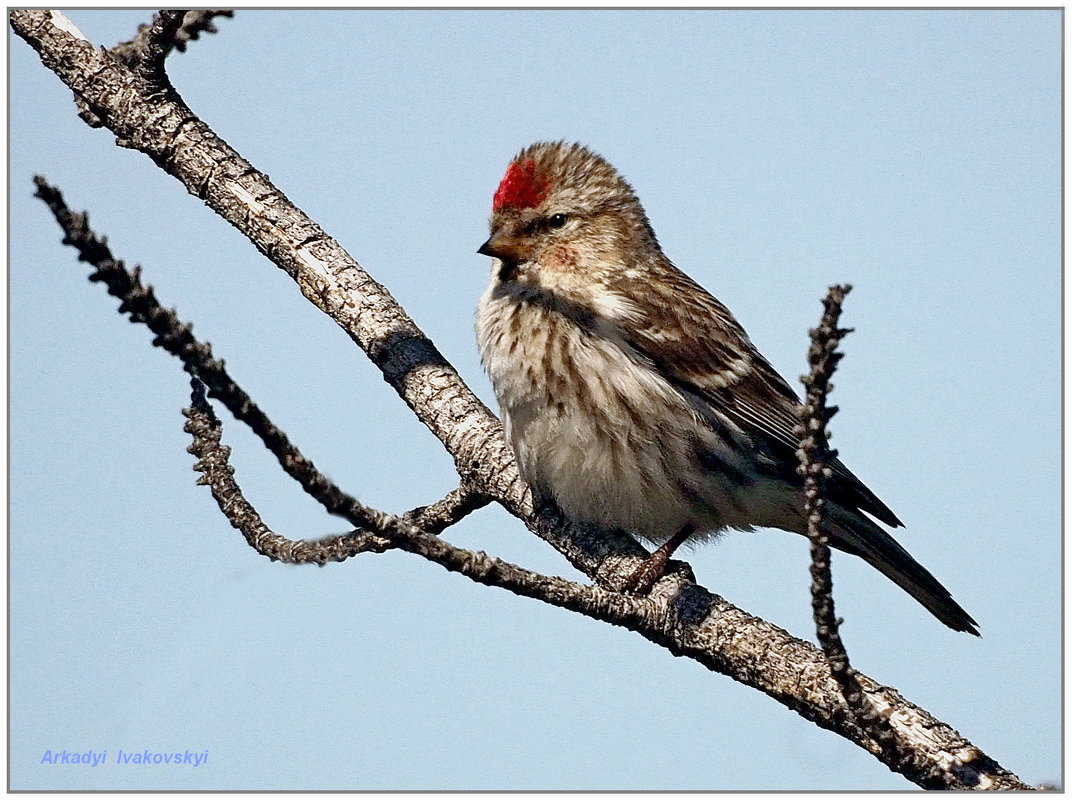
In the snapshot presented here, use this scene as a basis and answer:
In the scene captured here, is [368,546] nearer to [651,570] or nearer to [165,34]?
[651,570]

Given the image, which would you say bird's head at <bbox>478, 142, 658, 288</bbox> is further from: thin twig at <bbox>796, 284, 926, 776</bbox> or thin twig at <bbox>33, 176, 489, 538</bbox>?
thin twig at <bbox>796, 284, 926, 776</bbox>

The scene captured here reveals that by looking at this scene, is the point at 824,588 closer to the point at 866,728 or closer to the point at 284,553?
the point at 866,728

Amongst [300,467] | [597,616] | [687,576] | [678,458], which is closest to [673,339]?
[678,458]

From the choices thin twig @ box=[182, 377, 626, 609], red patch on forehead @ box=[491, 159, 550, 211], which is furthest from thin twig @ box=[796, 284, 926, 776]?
red patch on forehead @ box=[491, 159, 550, 211]

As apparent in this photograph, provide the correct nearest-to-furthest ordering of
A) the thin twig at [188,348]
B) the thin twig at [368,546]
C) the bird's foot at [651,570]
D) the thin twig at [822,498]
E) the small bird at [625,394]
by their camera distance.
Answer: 1. the thin twig at [188,348]
2. the thin twig at [822,498]
3. the thin twig at [368,546]
4. the bird's foot at [651,570]
5. the small bird at [625,394]

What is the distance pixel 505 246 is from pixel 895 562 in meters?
2.63

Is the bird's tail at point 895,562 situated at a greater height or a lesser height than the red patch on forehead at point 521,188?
lesser

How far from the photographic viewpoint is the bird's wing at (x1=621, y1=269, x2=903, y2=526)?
607 cm

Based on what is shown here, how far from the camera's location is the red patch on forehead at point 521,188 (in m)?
6.42

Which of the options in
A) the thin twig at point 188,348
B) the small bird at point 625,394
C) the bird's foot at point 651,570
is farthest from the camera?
the small bird at point 625,394

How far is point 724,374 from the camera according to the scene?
6.39 meters

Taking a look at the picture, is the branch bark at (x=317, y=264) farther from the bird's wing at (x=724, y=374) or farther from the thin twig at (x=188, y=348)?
the thin twig at (x=188, y=348)

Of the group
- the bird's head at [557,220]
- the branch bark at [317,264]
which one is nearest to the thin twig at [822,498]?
the branch bark at [317,264]

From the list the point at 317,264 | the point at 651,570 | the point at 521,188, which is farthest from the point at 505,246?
the point at 651,570
